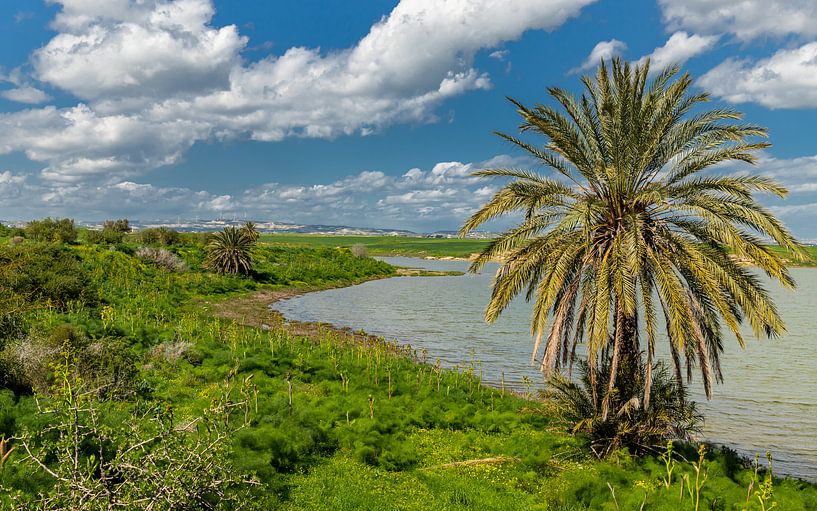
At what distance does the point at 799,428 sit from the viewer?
16.8m

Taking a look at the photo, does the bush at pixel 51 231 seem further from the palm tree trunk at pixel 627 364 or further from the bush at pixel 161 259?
the palm tree trunk at pixel 627 364

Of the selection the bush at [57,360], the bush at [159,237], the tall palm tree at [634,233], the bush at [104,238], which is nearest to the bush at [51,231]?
the bush at [104,238]

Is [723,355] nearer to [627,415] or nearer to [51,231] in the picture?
[627,415]

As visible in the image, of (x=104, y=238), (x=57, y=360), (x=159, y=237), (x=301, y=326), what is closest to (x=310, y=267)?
(x=159, y=237)

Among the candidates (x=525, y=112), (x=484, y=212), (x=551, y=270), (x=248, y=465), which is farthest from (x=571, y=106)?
(x=248, y=465)

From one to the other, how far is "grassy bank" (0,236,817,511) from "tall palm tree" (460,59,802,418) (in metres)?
2.19

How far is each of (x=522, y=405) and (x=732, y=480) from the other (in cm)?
689

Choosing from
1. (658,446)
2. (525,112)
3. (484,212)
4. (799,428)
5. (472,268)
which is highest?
(525,112)

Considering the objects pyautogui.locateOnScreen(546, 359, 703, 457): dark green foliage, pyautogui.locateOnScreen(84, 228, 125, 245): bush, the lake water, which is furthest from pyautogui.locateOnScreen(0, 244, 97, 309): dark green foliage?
pyautogui.locateOnScreen(84, 228, 125, 245): bush

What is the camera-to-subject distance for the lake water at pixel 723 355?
1623 cm

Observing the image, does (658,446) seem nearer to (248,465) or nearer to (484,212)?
(484,212)

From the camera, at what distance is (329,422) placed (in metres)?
14.0

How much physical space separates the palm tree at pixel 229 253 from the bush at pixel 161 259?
11.0 feet

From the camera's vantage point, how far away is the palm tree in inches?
2045
